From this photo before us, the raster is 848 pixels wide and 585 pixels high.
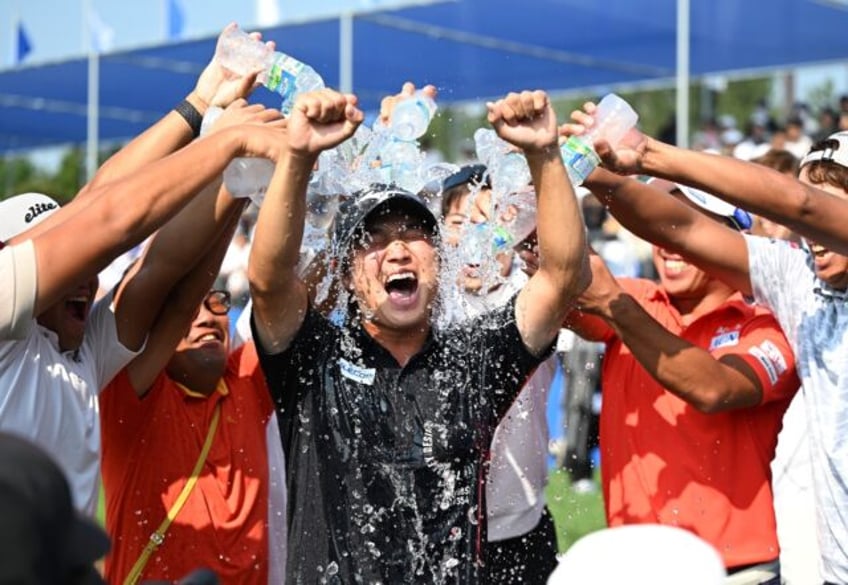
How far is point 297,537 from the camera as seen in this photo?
3771mm

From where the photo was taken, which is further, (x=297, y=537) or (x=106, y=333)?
(x=106, y=333)

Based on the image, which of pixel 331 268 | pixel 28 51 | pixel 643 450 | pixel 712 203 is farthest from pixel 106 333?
pixel 28 51

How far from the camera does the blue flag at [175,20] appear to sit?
14.5 m

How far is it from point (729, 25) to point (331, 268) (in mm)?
9980

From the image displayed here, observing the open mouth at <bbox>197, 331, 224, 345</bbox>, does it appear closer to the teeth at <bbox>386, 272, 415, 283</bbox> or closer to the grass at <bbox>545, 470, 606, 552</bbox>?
the teeth at <bbox>386, 272, 415, 283</bbox>

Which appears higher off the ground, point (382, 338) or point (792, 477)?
point (382, 338)

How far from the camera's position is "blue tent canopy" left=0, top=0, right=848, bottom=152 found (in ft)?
42.6

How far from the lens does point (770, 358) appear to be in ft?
15.2

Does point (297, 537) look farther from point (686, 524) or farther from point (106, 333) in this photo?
point (686, 524)

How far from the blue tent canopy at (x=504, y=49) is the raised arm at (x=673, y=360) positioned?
8.20 metres

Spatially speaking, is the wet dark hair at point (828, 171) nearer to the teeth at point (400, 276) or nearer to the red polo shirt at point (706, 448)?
the red polo shirt at point (706, 448)

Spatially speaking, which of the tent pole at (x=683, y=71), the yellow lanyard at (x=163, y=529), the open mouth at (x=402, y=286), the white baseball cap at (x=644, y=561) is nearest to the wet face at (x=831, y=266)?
the open mouth at (x=402, y=286)

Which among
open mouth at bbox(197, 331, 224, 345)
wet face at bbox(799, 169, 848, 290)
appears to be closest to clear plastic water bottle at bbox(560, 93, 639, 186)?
wet face at bbox(799, 169, 848, 290)

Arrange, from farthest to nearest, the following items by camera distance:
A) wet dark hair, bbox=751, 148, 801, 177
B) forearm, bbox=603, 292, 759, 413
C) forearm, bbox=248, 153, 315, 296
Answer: wet dark hair, bbox=751, 148, 801, 177 < forearm, bbox=603, 292, 759, 413 < forearm, bbox=248, 153, 315, 296
